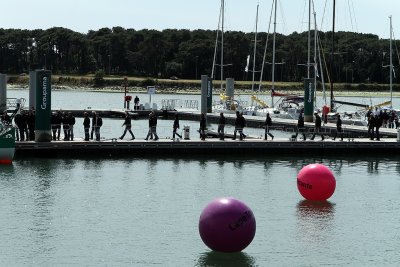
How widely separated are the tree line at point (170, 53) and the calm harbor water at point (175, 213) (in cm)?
11153

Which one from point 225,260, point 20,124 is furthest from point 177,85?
point 225,260

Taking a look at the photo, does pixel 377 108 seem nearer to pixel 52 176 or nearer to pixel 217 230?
A: pixel 52 176

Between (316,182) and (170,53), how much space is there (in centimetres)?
14857

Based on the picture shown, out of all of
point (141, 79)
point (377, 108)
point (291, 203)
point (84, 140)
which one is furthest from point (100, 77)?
point (291, 203)

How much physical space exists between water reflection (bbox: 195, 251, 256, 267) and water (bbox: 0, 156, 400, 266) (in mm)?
23

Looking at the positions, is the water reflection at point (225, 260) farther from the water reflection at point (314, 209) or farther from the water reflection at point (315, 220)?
the water reflection at point (314, 209)

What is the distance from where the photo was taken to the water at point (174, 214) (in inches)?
845

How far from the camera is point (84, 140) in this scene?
41.6 m

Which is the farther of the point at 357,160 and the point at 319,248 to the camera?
the point at 357,160

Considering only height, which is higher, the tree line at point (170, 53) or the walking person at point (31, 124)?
the tree line at point (170, 53)

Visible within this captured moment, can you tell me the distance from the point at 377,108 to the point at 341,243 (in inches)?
1772

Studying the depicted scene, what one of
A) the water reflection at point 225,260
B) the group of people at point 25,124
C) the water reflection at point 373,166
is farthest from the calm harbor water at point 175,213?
the group of people at point 25,124

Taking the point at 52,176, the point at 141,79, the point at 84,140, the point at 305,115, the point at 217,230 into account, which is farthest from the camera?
the point at 141,79

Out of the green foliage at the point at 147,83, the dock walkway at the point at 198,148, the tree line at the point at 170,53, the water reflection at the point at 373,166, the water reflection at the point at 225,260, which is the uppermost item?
the tree line at the point at 170,53
